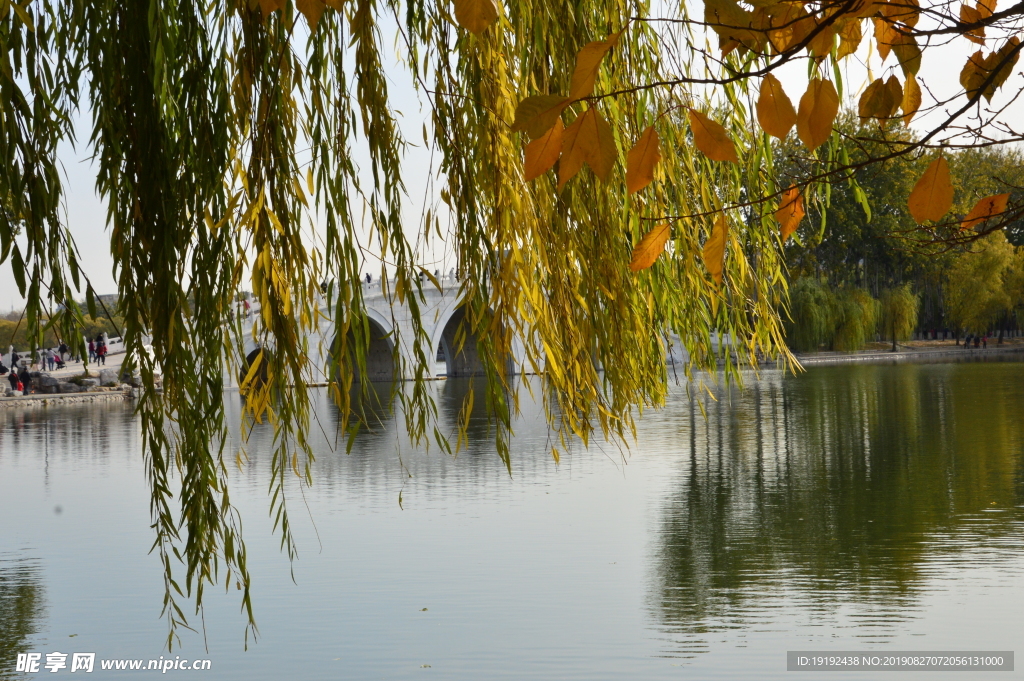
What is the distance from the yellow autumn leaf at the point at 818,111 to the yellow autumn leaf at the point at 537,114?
343 millimetres

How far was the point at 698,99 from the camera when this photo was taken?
3.40 metres

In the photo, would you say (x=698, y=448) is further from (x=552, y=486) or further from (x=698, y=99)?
(x=698, y=99)

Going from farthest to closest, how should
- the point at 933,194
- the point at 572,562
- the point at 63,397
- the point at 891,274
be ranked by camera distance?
1. the point at 891,274
2. the point at 63,397
3. the point at 572,562
4. the point at 933,194

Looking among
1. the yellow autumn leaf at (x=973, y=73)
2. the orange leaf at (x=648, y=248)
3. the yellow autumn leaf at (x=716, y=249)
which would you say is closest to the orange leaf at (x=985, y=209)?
the yellow autumn leaf at (x=973, y=73)

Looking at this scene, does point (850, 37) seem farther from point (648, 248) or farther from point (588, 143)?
point (588, 143)

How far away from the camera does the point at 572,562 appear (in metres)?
7.77

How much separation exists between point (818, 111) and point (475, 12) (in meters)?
0.47

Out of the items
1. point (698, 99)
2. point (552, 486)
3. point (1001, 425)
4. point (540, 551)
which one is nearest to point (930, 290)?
point (1001, 425)

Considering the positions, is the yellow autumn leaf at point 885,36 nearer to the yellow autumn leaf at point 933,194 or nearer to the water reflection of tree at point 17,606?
the yellow autumn leaf at point 933,194

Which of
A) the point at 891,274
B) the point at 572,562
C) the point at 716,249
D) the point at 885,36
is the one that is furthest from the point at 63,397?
the point at 891,274

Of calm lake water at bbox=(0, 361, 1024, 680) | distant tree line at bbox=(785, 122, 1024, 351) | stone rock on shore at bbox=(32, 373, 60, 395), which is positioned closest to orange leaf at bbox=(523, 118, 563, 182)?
calm lake water at bbox=(0, 361, 1024, 680)

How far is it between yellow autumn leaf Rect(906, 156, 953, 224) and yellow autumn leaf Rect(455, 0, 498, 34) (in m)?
0.65

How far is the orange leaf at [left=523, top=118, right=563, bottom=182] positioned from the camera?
1332mm

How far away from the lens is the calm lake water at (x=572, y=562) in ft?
19.5
